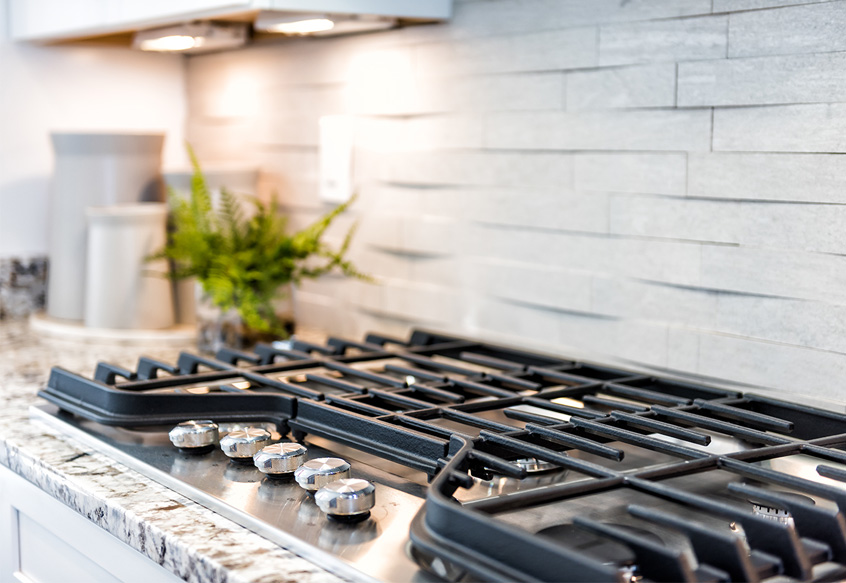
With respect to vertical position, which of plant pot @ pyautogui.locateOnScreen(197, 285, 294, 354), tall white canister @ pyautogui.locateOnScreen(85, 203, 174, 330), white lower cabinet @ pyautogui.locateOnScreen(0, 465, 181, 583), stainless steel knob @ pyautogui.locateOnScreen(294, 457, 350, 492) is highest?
tall white canister @ pyautogui.locateOnScreen(85, 203, 174, 330)

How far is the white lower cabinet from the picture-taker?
34.0 inches

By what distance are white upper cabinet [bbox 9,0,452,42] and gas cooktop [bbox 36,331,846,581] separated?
497 millimetres

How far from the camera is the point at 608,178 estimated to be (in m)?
1.27

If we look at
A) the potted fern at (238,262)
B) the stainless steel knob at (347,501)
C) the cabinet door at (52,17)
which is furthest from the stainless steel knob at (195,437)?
the cabinet door at (52,17)

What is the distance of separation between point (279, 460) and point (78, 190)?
113 centimetres

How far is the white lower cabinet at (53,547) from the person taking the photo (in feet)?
2.83

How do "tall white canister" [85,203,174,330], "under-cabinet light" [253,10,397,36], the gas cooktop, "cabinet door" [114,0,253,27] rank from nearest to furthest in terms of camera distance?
the gas cooktop, "cabinet door" [114,0,253,27], "under-cabinet light" [253,10,397,36], "tall white canister" [85,203,174,330]

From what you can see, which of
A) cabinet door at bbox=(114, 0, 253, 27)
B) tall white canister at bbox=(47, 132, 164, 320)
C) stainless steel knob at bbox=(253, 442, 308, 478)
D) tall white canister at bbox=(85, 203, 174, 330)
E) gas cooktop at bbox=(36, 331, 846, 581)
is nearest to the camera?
gas cooktop at bbox=(36, 331, 846, 581)

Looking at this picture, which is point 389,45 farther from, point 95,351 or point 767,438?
point 767,438

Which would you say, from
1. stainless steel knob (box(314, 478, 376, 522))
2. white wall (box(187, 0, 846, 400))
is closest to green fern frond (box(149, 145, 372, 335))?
white wall (box(187, 0, 846, 400))

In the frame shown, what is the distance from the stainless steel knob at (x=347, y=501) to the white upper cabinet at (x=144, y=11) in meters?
0.79

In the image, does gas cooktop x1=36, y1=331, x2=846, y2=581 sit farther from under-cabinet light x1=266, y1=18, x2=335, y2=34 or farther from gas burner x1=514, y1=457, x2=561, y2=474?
under-cabinet light x1=266, y1=18, x2=335, y2=34

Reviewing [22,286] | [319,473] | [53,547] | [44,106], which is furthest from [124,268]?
[319,473]

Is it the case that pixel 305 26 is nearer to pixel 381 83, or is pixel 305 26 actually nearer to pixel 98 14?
pixel 381 83
